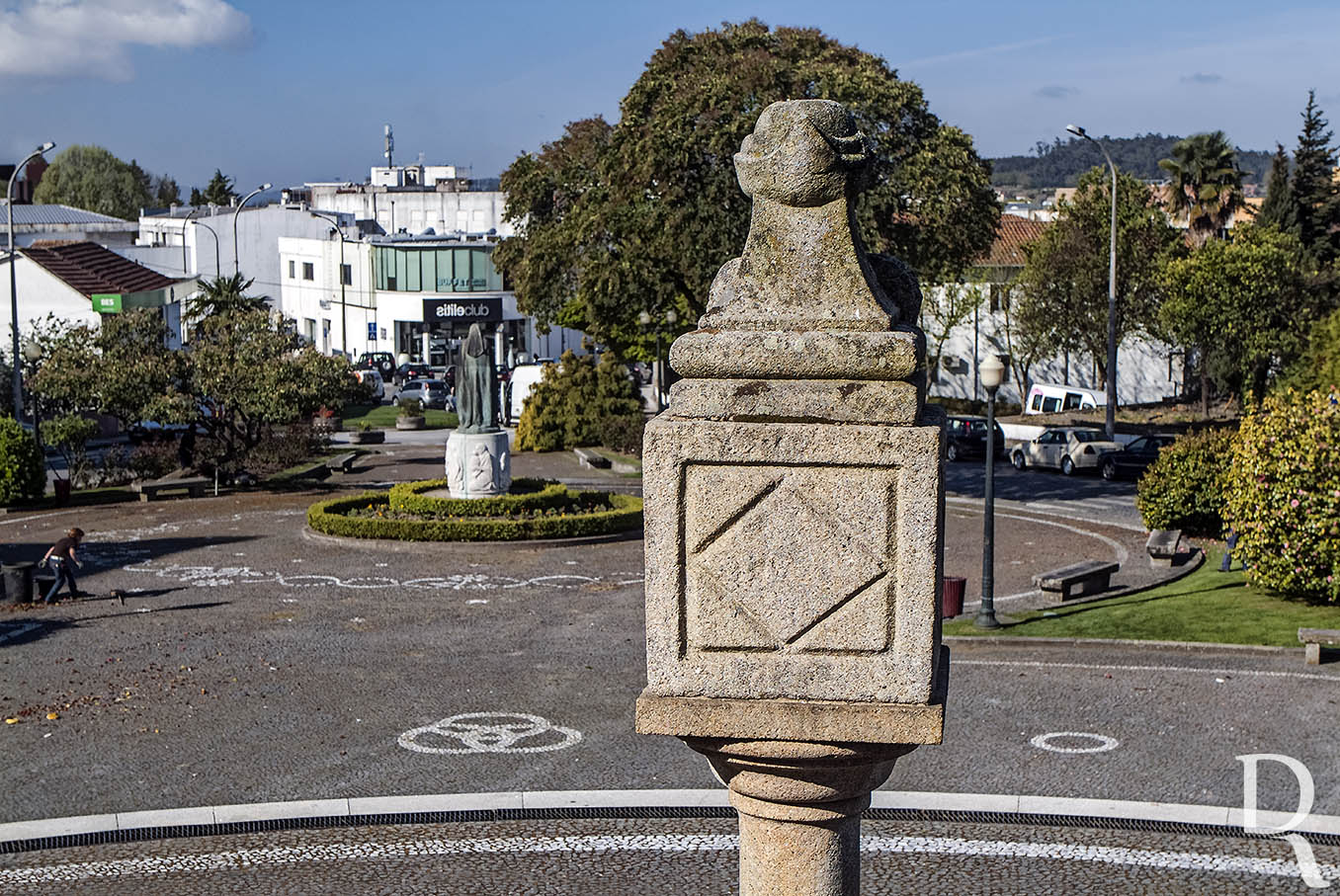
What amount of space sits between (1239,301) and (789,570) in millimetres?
45940

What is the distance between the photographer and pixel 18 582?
2067cm

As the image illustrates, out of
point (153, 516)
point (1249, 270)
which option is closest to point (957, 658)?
point (153, 516)

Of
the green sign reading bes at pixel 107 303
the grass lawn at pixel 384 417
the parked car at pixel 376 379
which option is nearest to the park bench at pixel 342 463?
the grass lawn at pixel 384 417

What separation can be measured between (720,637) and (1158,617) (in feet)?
50.5

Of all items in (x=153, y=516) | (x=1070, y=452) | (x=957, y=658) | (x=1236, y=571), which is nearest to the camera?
(x=957, y=658)

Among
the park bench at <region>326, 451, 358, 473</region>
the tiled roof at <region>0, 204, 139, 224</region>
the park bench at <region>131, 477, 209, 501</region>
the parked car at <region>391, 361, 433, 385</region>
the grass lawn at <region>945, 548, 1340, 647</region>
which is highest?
the tiled roof at <region>0, 204, 139, 224</region>

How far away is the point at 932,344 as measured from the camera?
59938mm

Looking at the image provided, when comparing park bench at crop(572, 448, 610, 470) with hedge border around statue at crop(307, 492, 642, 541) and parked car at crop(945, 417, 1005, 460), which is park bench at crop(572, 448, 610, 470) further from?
hedge border around statue at crop(307, 492, 642, 541)

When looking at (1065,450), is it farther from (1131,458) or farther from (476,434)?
(476,434)

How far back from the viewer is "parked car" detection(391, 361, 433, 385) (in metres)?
68.2

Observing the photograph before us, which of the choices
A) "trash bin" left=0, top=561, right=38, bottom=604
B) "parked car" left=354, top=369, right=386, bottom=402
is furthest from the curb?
"parked car" left=354, top=369, right=386, bottom=402

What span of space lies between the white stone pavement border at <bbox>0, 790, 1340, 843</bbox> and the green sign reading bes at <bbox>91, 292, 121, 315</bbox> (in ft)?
146

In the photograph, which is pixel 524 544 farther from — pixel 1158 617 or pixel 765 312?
pixel 765 312

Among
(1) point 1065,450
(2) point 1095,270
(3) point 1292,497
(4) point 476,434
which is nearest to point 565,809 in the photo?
(3) point 1292,497
